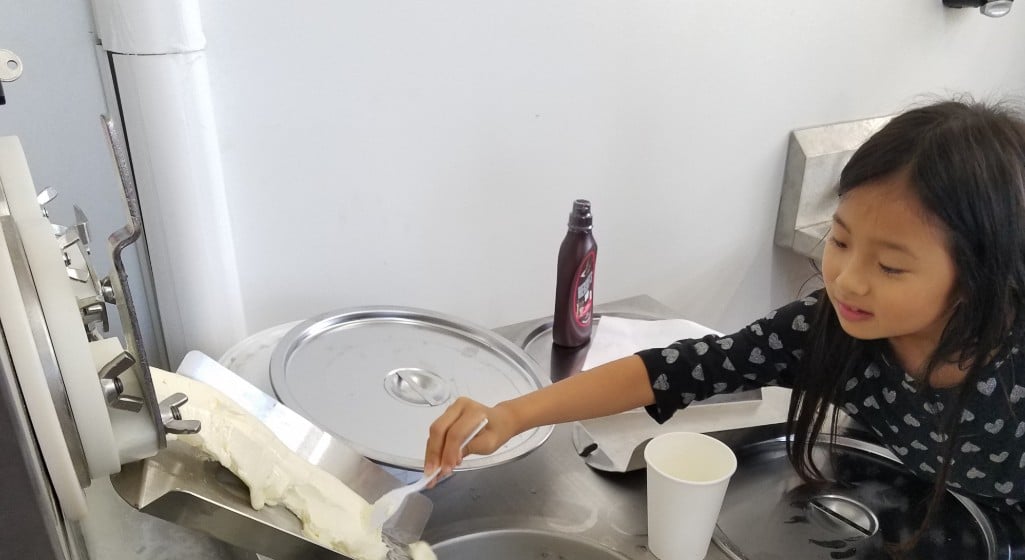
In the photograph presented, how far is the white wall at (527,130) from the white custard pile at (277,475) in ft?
1.75

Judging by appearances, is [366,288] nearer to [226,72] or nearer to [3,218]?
[226,72]

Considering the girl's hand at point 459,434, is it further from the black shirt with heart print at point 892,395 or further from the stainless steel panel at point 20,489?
the stainless steel panel at point 20,489

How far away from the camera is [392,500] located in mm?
751

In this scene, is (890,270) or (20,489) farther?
(890,270)

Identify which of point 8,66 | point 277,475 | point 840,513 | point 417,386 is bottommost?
point 840,513

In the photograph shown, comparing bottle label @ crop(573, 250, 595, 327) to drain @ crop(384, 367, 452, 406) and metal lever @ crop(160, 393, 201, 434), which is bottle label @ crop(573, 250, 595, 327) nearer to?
drain @ crop(384, 367, 452, 406)

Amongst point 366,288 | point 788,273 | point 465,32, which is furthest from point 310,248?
point 788,273

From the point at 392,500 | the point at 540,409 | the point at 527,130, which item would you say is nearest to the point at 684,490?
the point at 540,409

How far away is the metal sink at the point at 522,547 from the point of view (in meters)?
0.91

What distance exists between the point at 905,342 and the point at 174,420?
2.88 ft

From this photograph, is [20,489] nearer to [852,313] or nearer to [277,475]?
[277,475]

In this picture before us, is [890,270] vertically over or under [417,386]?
over

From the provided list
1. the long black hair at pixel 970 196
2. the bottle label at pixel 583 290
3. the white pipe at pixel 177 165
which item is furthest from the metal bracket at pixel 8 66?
the bottle label at pixel 583 290

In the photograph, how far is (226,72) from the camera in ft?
3.51
